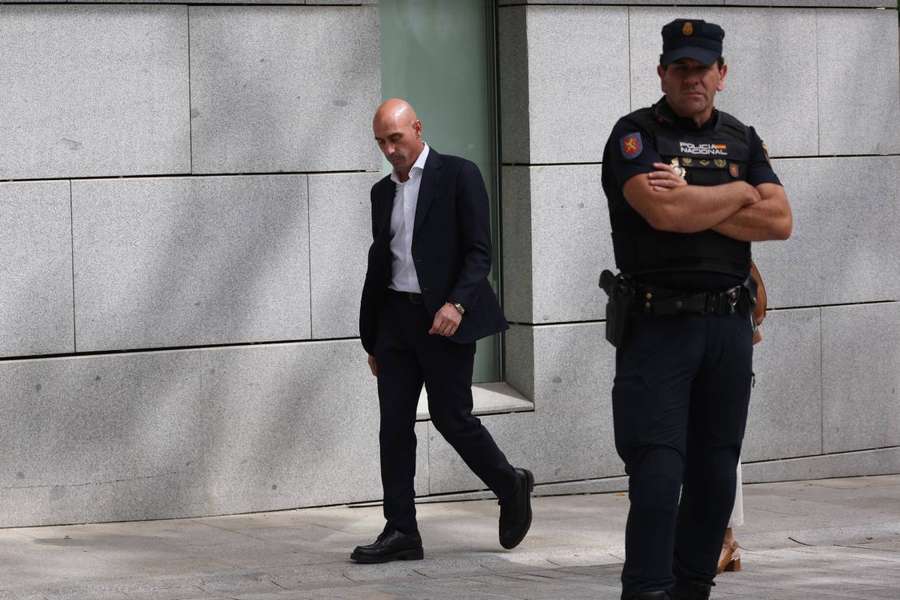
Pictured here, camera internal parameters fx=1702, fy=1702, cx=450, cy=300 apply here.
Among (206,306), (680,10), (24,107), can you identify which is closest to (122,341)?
(206,306)

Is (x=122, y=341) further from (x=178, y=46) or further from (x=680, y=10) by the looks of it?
(x=680, y=10)

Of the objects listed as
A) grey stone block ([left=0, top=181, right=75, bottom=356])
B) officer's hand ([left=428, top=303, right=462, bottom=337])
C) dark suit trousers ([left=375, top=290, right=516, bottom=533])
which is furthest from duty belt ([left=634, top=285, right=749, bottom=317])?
grey stone block ([left=0, top=181, right=75, bottom=356])

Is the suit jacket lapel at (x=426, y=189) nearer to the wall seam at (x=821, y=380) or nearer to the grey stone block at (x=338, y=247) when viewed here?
the grey stone block at (x=338, y=247)

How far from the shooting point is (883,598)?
21.0 ft

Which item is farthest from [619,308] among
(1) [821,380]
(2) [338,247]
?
(1) [821,380]

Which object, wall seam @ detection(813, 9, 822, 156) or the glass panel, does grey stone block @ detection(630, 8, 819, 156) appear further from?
the glass panel

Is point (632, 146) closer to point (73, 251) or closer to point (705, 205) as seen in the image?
point (705, 205)

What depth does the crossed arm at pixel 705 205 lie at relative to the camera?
17.7 ft

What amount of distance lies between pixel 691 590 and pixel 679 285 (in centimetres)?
106

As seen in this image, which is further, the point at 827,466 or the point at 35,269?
the point at 827,466

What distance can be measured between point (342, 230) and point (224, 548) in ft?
6.23

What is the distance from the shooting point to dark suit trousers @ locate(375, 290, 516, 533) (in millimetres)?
7184

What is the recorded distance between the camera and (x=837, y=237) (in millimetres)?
10086

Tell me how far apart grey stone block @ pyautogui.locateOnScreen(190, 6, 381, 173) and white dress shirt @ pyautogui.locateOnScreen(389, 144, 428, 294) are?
1.53m
